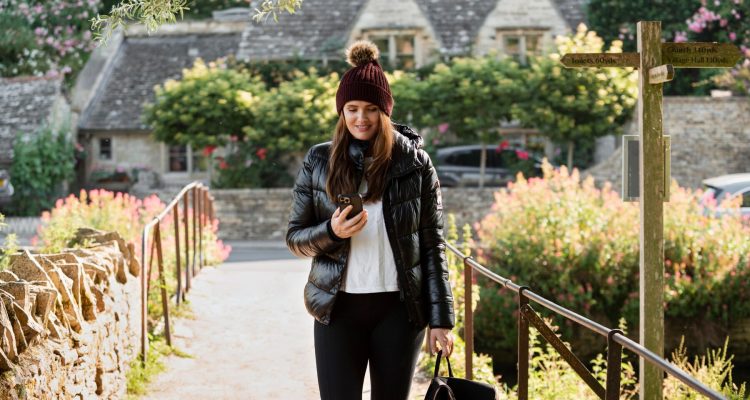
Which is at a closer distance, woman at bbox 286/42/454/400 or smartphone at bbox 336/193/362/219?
smartphone at bbox 336/193/362/219

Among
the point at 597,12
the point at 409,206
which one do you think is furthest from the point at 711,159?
the point at 409,206

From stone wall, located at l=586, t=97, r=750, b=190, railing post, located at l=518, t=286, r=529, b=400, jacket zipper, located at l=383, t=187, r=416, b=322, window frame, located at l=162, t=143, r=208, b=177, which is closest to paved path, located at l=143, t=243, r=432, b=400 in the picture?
railing post, located at l=518, t=286, r=529, b=400

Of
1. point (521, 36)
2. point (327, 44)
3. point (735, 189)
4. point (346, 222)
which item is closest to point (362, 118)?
point (346, 222)

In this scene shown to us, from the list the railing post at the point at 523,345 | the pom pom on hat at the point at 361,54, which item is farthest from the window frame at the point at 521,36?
the pom pom on hat at the point at 361,54

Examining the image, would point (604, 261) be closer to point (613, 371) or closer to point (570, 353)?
point (570, 353)

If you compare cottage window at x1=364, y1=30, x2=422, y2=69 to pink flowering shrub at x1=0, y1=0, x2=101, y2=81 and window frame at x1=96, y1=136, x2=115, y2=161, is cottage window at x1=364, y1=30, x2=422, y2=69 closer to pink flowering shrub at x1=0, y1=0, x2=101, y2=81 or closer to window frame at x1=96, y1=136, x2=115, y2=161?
window frame at x1=96, y1=136, x2=115, y2=161

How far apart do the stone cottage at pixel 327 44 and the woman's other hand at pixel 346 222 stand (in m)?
27.1

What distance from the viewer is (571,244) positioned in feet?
44.0

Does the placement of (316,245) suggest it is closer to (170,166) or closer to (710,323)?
(710,323)

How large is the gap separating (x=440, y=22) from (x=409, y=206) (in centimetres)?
2866

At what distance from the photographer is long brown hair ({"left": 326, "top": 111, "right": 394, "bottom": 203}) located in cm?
408

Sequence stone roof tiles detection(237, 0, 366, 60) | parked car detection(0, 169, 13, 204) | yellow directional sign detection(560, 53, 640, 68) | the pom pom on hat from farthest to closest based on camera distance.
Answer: stone roof tiles detection(237, 0, 366, 60) → parked car detection(0, 169, 13, 204) → yellow directional sign detection(560, 53, 640, 68) → the pom pom on hat

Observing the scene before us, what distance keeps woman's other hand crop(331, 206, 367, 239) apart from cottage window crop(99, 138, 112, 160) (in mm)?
30828

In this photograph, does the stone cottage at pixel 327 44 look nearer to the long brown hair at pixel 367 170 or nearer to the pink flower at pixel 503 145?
the pink flower at pixel 503 145
